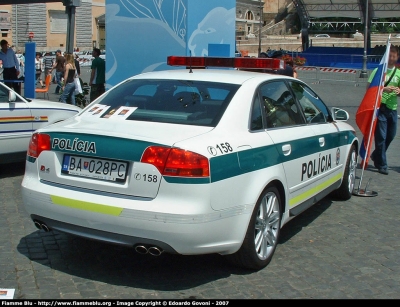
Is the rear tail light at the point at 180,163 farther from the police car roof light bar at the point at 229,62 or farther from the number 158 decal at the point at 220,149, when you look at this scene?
the police car roof light bar at the point at 229,62

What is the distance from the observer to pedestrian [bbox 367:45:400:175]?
29.7 feet

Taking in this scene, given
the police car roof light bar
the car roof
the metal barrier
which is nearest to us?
the car roof

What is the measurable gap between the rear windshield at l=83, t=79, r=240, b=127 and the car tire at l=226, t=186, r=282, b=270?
80 cm

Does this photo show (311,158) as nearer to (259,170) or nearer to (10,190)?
(259,170)

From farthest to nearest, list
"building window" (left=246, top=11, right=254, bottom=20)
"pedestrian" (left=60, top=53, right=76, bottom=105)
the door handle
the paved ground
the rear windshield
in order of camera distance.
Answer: "building window" (left=246, top=11, right=254, bottom=20), "pedestrian" (left=60, top=53, right=76, bottom=105), the door handle, the rear windshield, the paved ground

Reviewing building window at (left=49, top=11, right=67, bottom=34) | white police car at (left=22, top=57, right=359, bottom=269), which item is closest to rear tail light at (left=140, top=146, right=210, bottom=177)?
white police car at (left=22, top=57, right=359, bottom=269)

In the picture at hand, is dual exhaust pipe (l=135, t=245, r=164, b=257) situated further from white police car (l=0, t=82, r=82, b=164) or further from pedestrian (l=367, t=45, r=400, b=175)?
pedestrian (l=367, t=45, r=400, b=175)

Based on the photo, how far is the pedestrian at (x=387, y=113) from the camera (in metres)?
9.06

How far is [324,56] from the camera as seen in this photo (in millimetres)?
49688

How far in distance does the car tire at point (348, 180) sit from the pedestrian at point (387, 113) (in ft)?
5.65

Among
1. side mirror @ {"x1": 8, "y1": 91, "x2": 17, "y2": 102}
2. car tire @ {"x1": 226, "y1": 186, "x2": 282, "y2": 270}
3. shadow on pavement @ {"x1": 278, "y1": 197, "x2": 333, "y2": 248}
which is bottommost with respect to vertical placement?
shadow on pavement @ {"x1": 278, "y1": 197, "x2": 333, "y2": 248}

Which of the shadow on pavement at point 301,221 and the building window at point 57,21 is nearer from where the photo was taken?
the shadow on pavement at point 301,221

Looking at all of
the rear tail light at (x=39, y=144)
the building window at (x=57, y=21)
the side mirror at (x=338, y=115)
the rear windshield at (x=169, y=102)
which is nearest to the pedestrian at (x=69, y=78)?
the side mirror at (x=338, y=115)

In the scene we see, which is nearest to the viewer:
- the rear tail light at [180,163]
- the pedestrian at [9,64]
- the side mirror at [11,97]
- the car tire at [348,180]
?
the rear tail light at [180,163]
